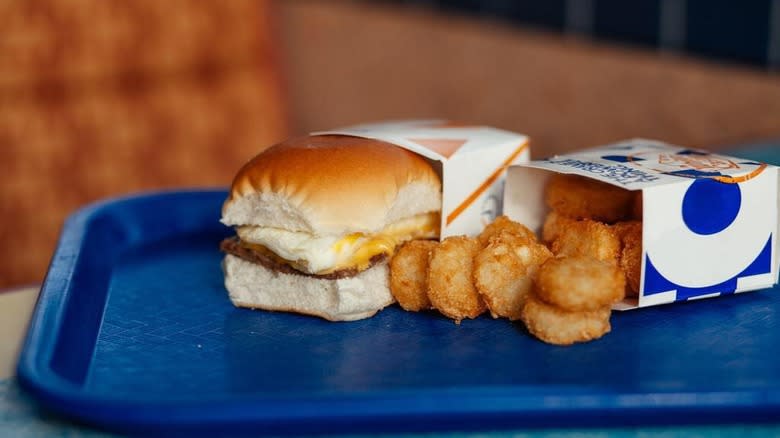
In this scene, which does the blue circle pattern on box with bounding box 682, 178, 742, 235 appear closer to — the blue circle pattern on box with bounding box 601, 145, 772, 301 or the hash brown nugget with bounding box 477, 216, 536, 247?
the blue circle pattern on box with bounding box 601, 145, 772, 301

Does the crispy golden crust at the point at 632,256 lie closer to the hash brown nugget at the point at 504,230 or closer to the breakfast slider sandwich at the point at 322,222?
the hash brown nugget at the point at 504,230

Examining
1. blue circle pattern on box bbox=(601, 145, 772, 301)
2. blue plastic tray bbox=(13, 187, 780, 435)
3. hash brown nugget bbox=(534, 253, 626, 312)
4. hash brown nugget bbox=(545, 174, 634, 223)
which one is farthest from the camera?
hash brown nugget bbox=(545, 174, 634, 223)

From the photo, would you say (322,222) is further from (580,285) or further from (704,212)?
(704,212)

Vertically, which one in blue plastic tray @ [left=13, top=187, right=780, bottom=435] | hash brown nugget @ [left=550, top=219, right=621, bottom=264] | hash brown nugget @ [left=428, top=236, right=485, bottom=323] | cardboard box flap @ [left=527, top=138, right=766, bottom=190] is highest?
cardboard box flap @ [left=527, top=138, right=766, bottom=190]

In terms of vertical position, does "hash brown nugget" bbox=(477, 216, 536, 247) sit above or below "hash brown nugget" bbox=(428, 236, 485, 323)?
above

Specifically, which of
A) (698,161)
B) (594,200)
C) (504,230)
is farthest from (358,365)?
(698,161)

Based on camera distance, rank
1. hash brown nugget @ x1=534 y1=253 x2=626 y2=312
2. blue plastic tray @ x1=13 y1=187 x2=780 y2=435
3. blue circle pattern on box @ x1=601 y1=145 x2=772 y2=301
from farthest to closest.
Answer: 1. blue circle pattern on box @ x1=601 y1=145 x2=772 y2=301
2. hash brown nugget @ x1=534 y1=253 x2=626 y2=312
3. blue plastic tray @ x1=13 y1=187 x2=780 y2=435

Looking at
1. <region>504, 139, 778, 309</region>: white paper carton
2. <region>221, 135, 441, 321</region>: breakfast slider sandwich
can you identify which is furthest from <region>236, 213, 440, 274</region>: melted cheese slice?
<region>504, 139, 778, 309</region>: white paper carton

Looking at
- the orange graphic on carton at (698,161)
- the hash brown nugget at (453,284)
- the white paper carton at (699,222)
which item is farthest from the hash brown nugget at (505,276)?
the orange graphic on carton at (698,161)
